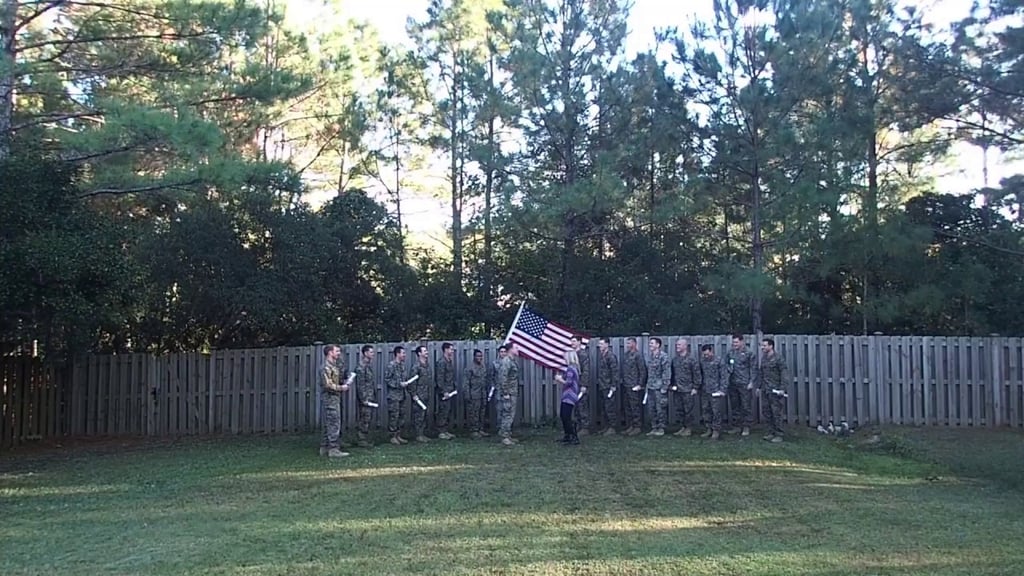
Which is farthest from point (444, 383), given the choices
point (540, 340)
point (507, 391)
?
point (540, 340)

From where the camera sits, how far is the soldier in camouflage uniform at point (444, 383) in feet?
47.6

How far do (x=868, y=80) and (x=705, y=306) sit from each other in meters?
5.71

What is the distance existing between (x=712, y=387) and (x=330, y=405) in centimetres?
595

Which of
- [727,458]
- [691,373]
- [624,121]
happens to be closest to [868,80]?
[624,121]

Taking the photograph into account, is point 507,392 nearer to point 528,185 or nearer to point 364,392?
point 364,392

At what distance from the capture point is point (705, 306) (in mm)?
19453

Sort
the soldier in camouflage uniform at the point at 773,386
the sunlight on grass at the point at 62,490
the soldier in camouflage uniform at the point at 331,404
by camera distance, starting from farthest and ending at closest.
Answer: the soldier in camouflage uniform at the point at 773,386 → the soldier in camouflage uniform at the point at 331,404 → the sunlight on grass at the point at 62,490

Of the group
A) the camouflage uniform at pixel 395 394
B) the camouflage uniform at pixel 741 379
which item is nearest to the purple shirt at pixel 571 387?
the camouflage uniform at pixel 741 379

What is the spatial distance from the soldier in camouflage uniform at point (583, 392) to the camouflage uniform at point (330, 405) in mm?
3962

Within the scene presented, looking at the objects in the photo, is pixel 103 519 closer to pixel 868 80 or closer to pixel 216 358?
pixel 216 358

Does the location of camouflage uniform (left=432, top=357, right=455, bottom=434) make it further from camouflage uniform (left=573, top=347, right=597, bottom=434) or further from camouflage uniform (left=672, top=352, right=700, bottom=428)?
camouflage uniform (left=672, top=352, right=700, bottom=428)

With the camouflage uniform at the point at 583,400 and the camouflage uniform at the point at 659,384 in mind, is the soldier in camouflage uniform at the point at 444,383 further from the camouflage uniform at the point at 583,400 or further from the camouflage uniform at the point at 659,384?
the camouflage uniform at the point at 659,384

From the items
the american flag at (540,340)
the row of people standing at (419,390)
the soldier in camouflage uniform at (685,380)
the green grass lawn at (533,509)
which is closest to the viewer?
the green grass lawn at (533,509)

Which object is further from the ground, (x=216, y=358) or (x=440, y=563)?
(x=216, y=358)
